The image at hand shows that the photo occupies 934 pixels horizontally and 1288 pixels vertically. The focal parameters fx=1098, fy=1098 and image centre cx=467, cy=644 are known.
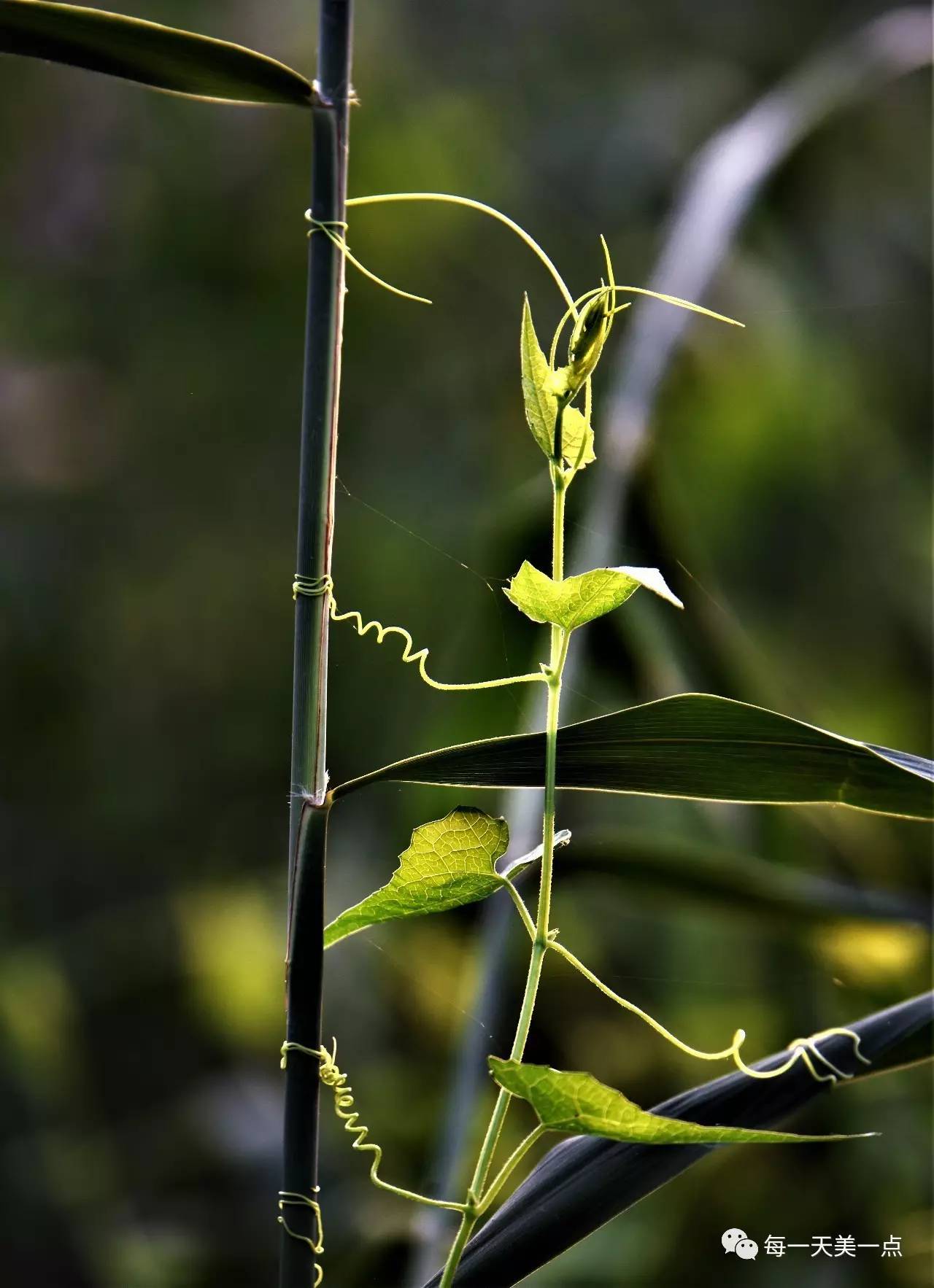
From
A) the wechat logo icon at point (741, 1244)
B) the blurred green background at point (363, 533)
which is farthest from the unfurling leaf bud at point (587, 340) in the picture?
the blurred green background at point (363, 533)

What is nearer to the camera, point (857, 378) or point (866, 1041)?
point (866, 1041)

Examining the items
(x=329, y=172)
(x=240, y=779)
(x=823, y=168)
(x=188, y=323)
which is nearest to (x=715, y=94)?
(x=823, y=168)

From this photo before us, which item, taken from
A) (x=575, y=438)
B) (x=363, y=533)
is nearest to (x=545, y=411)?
(x=575, y=438)

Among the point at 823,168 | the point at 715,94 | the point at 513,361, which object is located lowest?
the point at 513,361

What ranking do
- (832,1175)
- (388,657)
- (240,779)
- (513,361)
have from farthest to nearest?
1. (240,779)
2. (513,361)
3. (388,657)
4. (832,1175)

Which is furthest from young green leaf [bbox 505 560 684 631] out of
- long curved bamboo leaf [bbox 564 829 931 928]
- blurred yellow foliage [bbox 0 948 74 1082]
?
Answer: blurred yellow foliage [bbox 0 948 74 1082]

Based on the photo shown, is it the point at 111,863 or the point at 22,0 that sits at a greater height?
the point at 22,0

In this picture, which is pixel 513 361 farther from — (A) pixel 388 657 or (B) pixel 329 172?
(B) pixel 329 172
